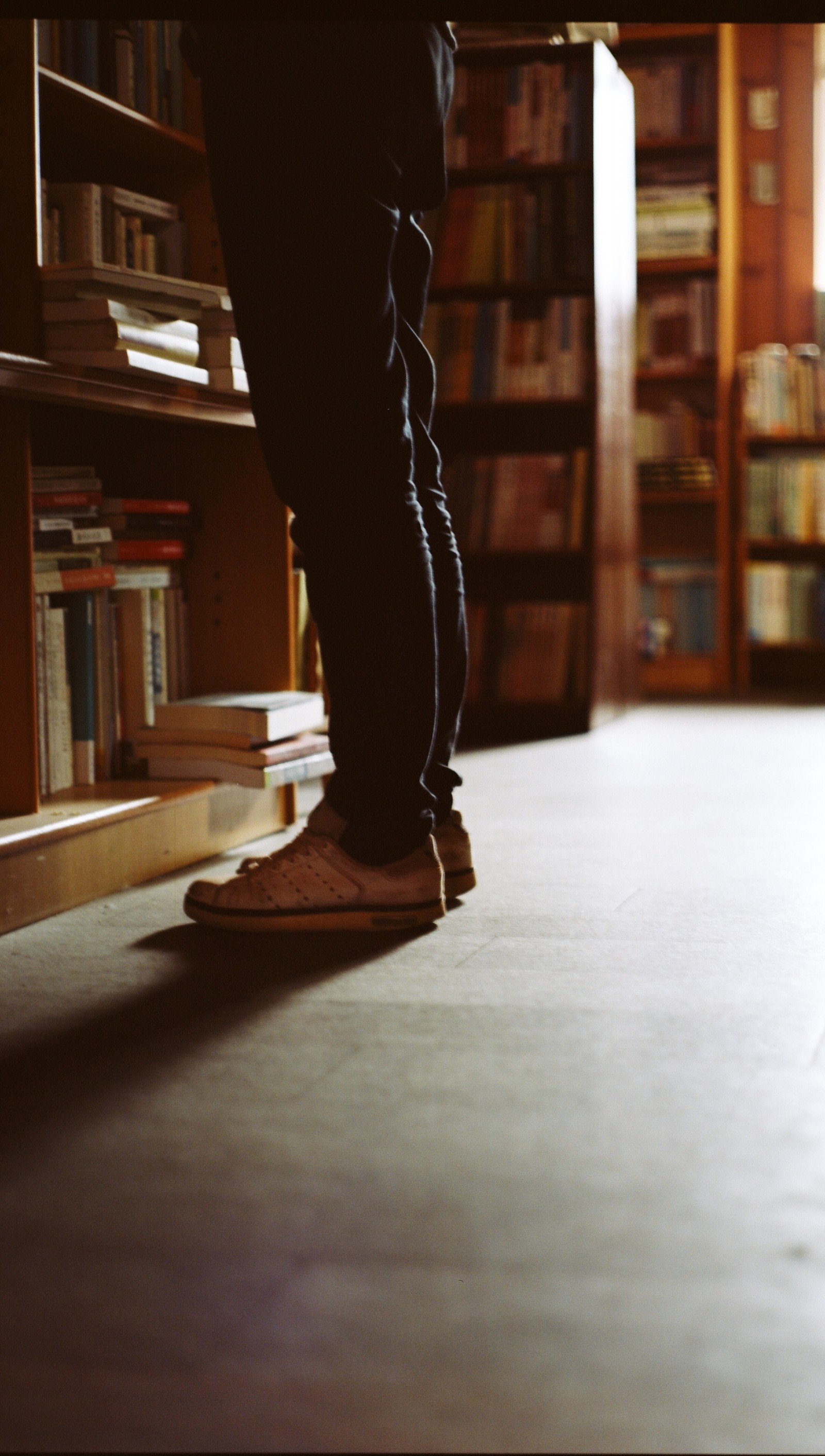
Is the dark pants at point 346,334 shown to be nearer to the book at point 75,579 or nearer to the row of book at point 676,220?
the book at point 75,579

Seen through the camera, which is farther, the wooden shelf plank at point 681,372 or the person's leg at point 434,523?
the wooden shelf plank at point 681,372

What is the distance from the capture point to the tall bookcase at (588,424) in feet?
11.7

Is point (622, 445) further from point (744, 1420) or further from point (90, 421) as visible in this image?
point (744, 1420)

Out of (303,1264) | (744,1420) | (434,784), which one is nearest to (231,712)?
(434,784)

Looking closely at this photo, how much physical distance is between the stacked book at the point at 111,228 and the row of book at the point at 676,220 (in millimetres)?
2825

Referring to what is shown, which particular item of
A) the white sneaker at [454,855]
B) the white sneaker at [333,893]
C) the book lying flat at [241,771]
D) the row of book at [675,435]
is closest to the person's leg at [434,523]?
the white sneaker at [454,855]

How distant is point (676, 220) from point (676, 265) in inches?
5.3

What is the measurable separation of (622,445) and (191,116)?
2071mm

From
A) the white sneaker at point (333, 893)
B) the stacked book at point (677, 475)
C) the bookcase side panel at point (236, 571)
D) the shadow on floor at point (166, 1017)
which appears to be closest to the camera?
the shadow on floor at point (166, 1017)

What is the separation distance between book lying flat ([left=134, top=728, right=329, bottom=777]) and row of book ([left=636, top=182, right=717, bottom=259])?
3209 mm

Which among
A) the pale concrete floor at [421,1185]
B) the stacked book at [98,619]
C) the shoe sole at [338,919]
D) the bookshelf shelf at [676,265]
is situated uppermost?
the bookshelf shelf at [676,265]

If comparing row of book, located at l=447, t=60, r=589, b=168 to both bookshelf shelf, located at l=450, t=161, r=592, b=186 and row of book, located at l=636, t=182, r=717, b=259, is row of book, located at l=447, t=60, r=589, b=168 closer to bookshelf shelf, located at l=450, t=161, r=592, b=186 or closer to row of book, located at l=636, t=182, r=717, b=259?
bookshelf shelf, located at l=450, t=161, r=592, b=186

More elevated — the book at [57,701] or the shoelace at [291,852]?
the book at [57,701]

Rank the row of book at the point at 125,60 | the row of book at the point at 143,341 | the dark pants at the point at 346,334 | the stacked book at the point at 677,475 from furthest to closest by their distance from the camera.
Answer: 1. the stacked book at the point at 677,475
2. the row of book at the point at 125,60
3. the row of book at the point at 143,341
4. the dark pants at the point at 346,334
